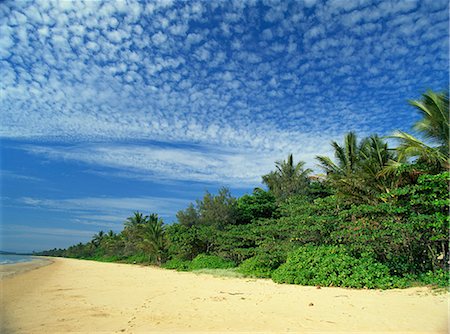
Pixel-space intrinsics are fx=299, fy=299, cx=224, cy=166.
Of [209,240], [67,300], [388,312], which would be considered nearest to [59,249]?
[209,240]

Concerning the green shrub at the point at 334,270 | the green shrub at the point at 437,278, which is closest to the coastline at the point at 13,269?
the green shrub at the point at 334,270

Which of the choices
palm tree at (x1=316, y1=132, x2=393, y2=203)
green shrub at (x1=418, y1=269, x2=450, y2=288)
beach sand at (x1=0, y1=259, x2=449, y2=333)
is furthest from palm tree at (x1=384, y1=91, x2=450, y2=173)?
beach sand at (x1=0, y1=259, x2=449, y2=333)

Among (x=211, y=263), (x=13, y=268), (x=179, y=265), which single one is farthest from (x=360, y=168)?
(x=13, y=268)

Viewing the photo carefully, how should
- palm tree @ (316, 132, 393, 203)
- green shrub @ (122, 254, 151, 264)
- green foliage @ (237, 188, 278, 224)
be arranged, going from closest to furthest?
palm tree @ (316, 132, 393, 203) < green foliage @ (237, 188, 278, 224) < green shrub @ (122, 254, 151, 264)

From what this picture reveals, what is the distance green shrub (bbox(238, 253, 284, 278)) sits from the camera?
1217 centimetres

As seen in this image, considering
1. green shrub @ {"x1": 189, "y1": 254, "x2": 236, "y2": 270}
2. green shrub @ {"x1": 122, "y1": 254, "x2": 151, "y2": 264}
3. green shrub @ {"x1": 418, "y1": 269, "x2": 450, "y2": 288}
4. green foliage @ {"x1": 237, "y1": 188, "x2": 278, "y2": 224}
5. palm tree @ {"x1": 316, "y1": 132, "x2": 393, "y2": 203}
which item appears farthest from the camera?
green shrub @ {"x1": 122, "y1": 254, "x2": 151, "y2": 264}

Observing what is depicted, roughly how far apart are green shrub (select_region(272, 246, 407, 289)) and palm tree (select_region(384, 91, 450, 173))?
3.34 m

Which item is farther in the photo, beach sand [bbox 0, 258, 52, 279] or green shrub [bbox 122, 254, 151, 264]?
green shrub [bbox 122, 254, 151, 264]

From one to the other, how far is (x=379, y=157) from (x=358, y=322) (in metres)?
9.98

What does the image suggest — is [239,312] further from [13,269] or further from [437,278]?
[13,269]

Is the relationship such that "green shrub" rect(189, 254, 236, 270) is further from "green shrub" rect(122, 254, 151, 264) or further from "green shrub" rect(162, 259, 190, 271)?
"green shrub" rect(122, 254, 151, 264)

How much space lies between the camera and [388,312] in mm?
5266

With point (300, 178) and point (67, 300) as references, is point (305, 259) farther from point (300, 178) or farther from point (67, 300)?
point (300, 178)

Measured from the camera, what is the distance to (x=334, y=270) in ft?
29.4
